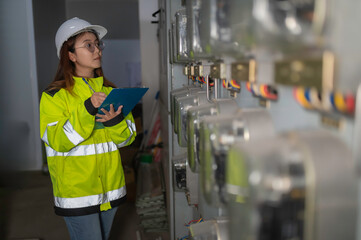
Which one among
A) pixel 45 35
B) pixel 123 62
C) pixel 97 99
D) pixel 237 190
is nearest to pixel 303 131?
pixel 237 190

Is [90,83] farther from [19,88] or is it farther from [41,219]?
[19,88]

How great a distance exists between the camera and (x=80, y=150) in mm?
2121

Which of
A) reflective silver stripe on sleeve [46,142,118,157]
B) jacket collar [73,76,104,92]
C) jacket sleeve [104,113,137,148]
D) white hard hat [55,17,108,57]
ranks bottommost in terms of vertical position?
reflective silver stripe on sleeve [46,142,118,157]

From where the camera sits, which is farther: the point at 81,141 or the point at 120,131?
the point at 120,131

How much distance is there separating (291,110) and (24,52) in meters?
5.24

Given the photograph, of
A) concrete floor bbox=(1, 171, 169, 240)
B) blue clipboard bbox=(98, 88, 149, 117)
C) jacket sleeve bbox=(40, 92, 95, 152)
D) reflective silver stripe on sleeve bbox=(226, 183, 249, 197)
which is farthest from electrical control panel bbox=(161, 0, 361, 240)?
concrete floor bbox=(1, 171, 169, 240)

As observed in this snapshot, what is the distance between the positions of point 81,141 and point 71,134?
0.07 meters

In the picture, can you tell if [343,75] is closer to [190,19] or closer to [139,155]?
[190,19]

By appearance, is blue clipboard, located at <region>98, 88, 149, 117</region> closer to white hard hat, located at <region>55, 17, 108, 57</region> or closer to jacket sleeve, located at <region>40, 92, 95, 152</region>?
jacket sleeve, located at <region>40, 92, 95, 152</region>

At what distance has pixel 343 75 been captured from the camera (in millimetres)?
535

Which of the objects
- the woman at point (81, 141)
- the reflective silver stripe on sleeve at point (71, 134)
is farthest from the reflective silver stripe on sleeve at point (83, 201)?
the reflective silver stripe on sleeve at point (71, 134)

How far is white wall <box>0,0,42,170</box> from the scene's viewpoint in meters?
5.04

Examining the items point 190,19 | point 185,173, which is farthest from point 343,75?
point 185,173

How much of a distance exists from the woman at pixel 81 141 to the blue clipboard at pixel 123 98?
0.04 m
